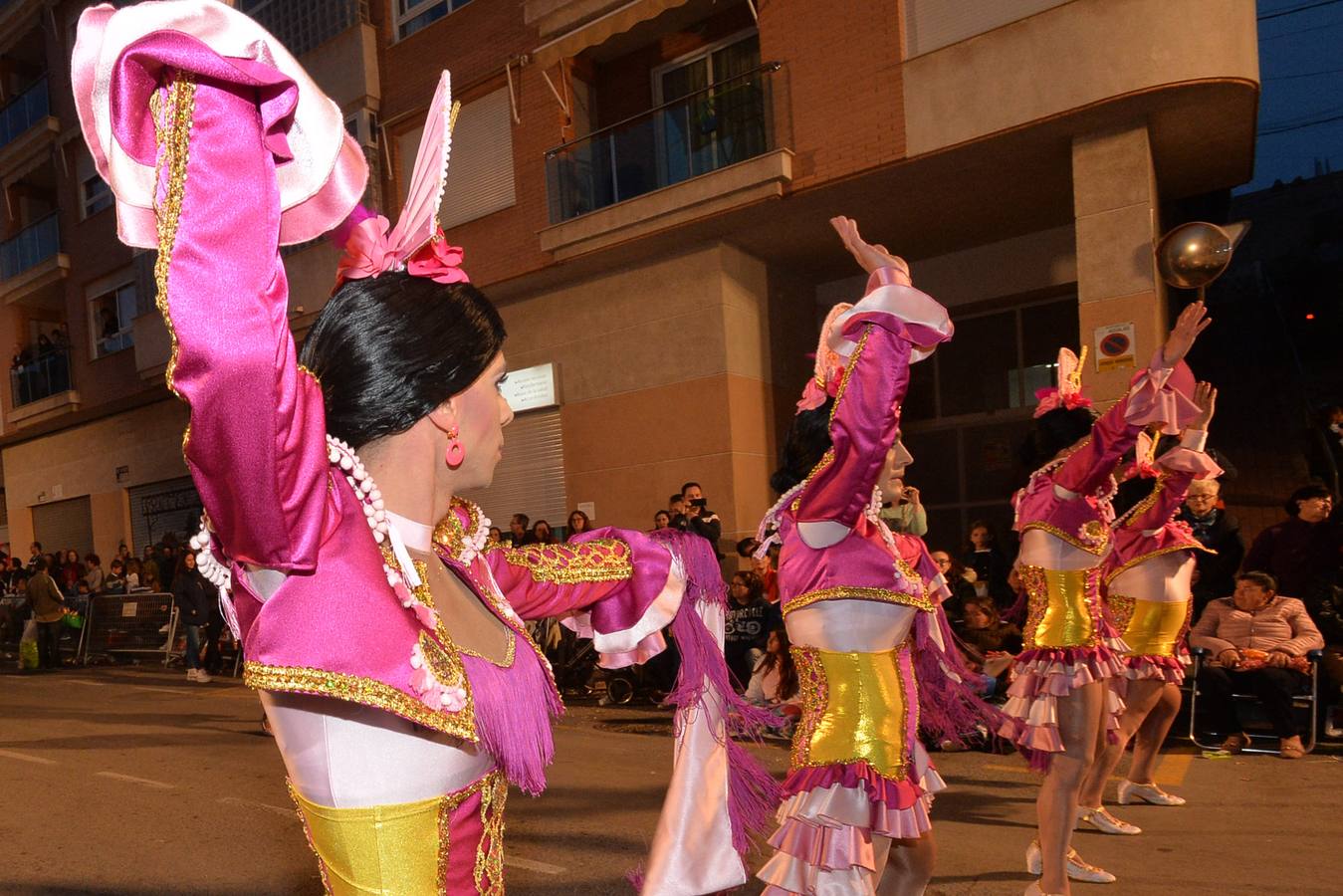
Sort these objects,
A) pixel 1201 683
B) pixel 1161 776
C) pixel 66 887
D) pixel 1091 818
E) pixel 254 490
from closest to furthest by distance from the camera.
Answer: pixel 254 490
pixel 66 887
pixel 1091 818
pixel 1161 776
pixel 1201 683

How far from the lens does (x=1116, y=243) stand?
32.4ft

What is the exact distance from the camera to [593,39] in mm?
12867

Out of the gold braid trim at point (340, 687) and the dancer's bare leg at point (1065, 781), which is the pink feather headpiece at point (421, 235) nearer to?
A: the gold braid trim at point (340, 687)

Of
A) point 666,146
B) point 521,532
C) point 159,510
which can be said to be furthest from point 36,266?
point 666,146

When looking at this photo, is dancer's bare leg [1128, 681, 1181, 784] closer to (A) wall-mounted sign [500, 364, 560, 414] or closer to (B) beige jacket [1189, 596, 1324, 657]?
(B) beige jacket [1189, 596, 1324, 657]

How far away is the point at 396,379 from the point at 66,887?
4791 mm

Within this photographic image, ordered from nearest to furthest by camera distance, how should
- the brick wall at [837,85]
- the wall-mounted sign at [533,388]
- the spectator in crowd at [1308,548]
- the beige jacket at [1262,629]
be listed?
the beige jacket at [1262,629]
the spectator in crowd at [1308,548]
the brick wall at [837,85]
the wall-mounted sign at [533,388]

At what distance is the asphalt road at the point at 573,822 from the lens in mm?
4945

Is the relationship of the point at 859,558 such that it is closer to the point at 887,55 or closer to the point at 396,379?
the point at 396,379

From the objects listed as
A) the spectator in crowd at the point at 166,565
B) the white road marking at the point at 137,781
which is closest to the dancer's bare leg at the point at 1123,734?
the white road marking at the point at 137,781

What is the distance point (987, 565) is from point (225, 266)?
9131 millimetres

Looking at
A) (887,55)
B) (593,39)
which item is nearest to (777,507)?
→ (887,55)

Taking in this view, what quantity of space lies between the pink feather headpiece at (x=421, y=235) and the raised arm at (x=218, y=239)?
0.40m

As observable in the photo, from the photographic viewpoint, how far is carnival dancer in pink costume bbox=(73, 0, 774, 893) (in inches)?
46.6
